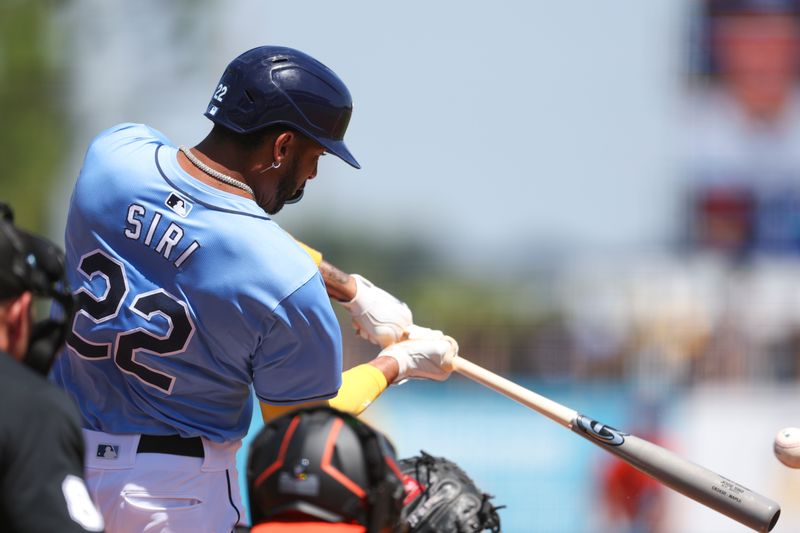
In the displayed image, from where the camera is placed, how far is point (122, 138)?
3.90 meters

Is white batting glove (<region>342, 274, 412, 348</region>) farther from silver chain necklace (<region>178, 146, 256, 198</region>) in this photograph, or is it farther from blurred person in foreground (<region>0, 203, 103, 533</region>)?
blurred person in foreground (<region>0, 203, 103, 533</region>)

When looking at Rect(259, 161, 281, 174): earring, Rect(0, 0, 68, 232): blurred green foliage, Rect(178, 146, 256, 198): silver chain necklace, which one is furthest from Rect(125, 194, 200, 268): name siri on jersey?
Rect(0, 0, 68, 232): blurred green foliage

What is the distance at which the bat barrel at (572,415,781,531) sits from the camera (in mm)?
4355

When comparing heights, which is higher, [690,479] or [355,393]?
[355,393]

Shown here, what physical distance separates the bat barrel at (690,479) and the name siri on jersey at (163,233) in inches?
65.5

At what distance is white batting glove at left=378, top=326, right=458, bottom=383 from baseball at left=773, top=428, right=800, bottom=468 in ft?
3.63

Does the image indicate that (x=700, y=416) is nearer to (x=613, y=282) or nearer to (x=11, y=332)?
(x=613, y=282)

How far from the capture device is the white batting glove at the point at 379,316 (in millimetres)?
4629

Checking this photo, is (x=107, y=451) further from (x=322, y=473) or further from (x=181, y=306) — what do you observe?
(x=322, y=473)

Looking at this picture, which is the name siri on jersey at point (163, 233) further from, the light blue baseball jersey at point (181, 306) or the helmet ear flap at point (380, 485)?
the helmet ear flap at point (380, 485)

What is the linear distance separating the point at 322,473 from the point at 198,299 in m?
0.93

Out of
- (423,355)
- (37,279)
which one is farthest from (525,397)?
(37,279)

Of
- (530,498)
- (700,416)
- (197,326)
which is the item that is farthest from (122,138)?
(700,416)

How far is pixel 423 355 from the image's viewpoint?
445cm
